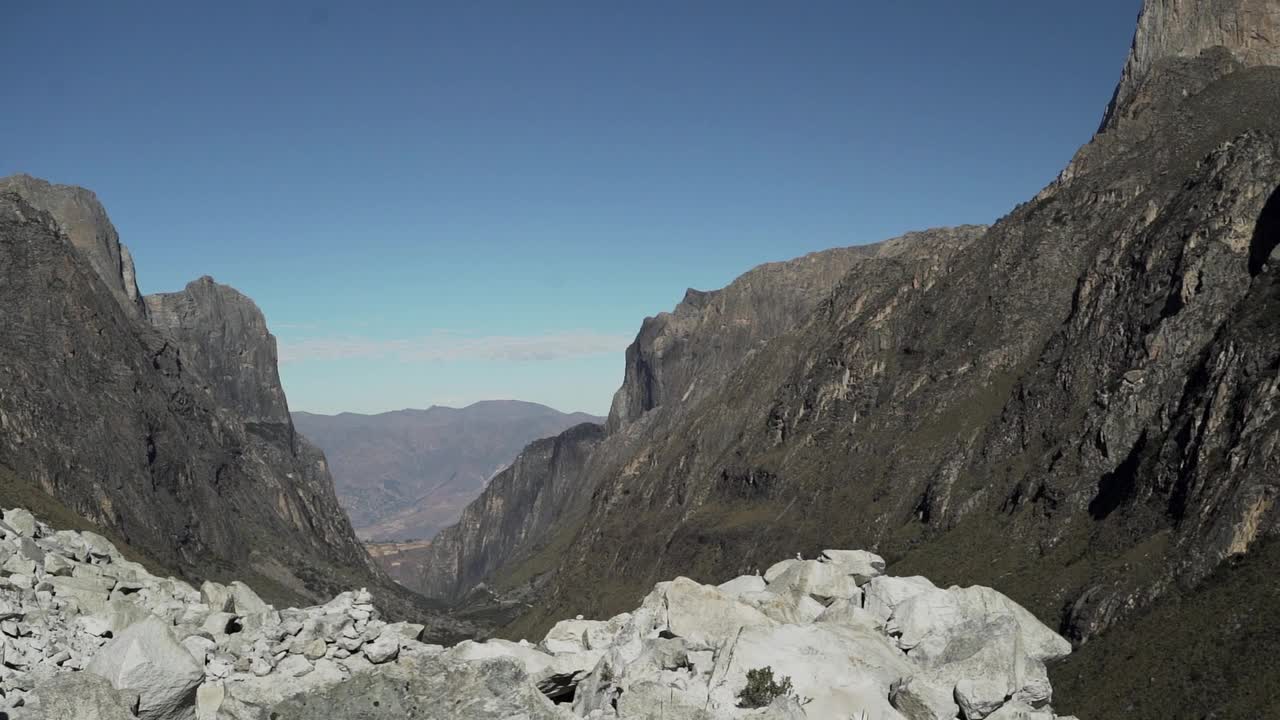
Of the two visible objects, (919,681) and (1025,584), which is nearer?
(919,681)

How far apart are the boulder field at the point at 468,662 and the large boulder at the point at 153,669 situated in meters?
0.04

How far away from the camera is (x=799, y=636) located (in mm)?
34969

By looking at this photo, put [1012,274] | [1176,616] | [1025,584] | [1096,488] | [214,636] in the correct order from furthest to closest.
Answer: [1012,274]
[1096,488]
[1025,584]
[1176,616]
[214,636]

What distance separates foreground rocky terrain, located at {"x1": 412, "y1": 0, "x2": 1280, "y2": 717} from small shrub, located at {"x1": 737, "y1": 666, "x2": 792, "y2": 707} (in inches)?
1768

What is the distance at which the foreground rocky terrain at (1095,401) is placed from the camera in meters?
98.2

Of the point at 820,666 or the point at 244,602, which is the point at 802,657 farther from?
the point at 244,602

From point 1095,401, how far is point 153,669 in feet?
399

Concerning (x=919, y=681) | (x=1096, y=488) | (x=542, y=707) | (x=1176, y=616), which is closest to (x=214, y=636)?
(x=542, y=707)

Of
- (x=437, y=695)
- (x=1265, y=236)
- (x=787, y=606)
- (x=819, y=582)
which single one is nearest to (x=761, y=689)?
(x=787, y=606)

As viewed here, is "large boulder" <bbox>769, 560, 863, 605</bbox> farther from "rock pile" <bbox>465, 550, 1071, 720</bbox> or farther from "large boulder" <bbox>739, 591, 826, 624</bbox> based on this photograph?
"rock pile" <bbox>465, 550, 1071, 720</bbox>

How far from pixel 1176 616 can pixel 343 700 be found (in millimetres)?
72330

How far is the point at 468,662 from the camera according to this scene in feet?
104

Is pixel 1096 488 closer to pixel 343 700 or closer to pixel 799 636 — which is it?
pixel 799 636

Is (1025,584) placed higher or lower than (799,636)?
lower
